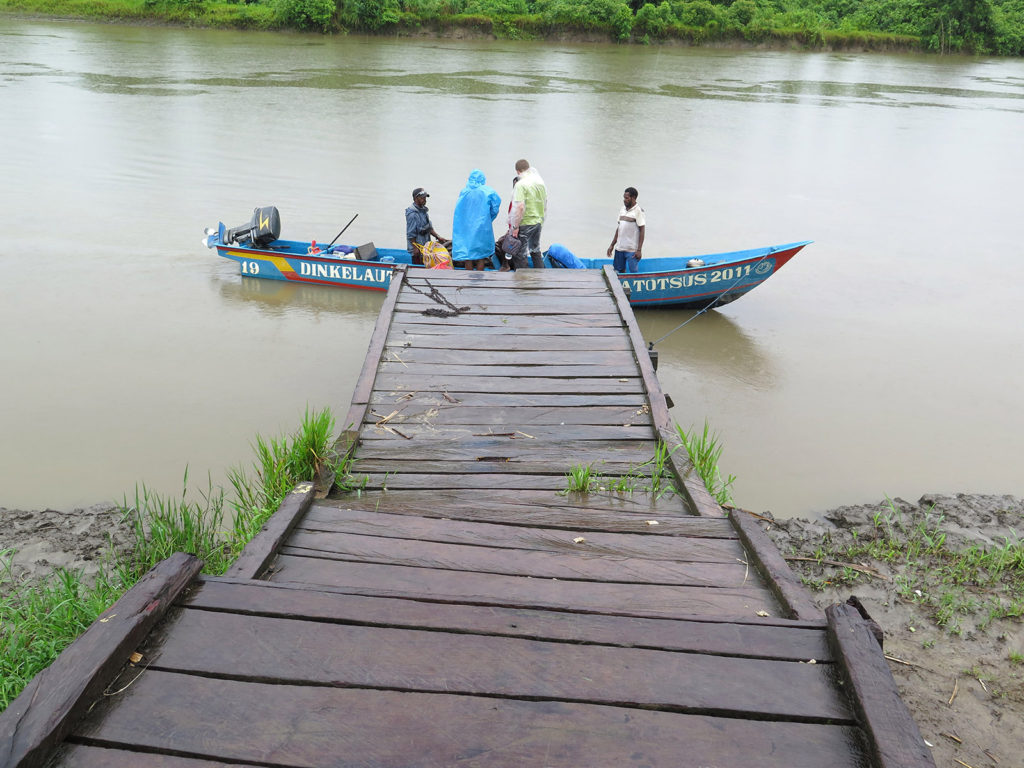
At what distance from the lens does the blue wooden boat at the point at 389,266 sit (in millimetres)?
8344

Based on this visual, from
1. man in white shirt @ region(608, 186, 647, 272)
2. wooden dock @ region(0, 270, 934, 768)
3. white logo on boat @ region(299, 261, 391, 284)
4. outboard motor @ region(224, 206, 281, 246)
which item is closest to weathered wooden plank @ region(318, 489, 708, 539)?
wooden dock @ region(0, 270, 934, 768)

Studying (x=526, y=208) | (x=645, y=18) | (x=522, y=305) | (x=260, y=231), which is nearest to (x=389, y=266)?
(x=526, y=208)

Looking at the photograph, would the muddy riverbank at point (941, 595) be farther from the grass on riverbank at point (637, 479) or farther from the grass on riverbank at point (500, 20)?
the grass on riverbank at point (500, 20)

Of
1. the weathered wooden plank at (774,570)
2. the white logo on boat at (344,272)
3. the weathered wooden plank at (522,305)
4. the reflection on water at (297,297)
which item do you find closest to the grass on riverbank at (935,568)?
the weathered wooden plank at (774,570)

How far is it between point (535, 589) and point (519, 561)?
0.24 m

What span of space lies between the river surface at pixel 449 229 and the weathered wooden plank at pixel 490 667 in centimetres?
378

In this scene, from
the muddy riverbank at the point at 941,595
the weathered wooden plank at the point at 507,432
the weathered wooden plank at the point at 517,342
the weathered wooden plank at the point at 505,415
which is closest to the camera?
the muddy riverbank at the point at 941,595

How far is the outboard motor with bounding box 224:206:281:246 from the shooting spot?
9.46 metres

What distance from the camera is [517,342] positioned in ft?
17.8

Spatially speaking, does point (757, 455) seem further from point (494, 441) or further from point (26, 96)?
point (26, 96)

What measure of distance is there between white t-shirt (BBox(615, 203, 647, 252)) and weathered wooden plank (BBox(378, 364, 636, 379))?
3.57 metres

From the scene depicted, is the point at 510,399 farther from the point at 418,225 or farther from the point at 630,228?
the point at 418,225

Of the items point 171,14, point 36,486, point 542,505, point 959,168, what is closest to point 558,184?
point 959,168

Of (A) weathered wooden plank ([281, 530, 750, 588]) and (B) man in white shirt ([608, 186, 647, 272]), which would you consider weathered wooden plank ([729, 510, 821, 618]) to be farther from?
(B) man in white shirt ([608, 186, 647, 272])
